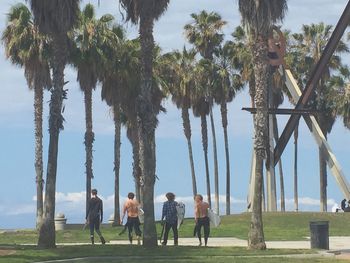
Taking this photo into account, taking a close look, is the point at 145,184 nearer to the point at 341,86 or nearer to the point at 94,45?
the point at 94,45

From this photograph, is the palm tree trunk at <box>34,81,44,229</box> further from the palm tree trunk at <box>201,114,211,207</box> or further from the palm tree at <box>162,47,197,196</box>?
the palm tree trunk at <box>201,114,211,207</box>

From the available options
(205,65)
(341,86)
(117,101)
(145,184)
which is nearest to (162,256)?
(145,184)

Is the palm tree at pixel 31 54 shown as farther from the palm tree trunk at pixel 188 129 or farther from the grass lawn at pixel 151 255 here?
the palm tree trunk at pixel 188 129

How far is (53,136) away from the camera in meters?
20.9

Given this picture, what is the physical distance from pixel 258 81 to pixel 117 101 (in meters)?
21.6

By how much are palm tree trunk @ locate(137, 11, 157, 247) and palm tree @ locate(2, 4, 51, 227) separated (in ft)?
50.6

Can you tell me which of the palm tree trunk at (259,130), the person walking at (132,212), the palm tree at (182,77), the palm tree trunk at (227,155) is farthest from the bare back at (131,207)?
the palm tree trunk at (227,155)

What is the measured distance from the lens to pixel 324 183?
Answer: 59250mm

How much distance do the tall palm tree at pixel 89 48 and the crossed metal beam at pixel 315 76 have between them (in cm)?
1191

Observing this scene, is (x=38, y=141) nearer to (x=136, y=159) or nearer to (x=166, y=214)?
(x=136, y=159)

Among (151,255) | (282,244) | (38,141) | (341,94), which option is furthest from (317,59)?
(151,255)

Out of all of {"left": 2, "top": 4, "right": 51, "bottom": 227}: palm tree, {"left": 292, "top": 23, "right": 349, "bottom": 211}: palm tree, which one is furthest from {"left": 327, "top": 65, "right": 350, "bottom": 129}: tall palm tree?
{"left": 2, "top": 4, "right": 51, "bottom": 227}: palm tree

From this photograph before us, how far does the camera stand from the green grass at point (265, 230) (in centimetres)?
2888

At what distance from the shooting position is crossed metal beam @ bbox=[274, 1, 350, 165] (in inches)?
1599
